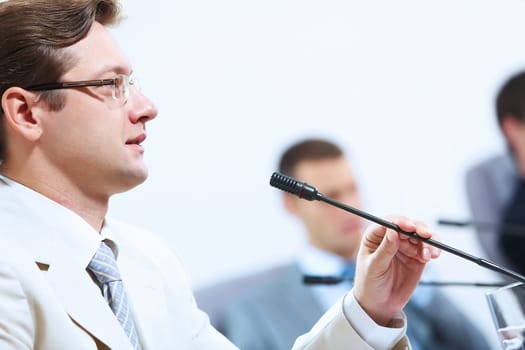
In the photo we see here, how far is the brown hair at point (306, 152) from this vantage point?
2.83 m

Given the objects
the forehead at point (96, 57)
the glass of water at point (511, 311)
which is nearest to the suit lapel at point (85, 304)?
the forehead at point (96, 57)

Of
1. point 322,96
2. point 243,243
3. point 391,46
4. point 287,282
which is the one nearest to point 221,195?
point 243,243

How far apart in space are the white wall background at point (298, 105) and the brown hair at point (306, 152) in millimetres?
34

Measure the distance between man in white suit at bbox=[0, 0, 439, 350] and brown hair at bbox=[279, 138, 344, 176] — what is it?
1141 millimetres

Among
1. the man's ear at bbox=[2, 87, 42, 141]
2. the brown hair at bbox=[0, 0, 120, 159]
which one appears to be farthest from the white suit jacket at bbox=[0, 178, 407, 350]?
the brown hair at bbox=[0, 0, 120, 159]

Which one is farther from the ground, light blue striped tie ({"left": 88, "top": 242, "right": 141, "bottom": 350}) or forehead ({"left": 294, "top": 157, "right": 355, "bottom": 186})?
light blue striped tie ({"left": 88, "top": 242, "right": 141, "bottom": 350})

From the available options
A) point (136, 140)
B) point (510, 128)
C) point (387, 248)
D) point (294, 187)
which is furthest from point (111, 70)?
point (510, 128)

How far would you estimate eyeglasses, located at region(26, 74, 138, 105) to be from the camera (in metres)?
1.62

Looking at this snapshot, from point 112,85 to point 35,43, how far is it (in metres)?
0.17

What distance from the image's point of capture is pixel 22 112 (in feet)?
5.31

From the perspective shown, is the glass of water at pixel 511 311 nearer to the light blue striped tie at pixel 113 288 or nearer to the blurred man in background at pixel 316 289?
the light blue striped tie at pixel 113 288

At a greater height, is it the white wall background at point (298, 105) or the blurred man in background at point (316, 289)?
the white wall background at point (298, 105)

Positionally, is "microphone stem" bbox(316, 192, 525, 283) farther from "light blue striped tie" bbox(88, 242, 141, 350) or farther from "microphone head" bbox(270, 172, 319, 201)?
"light blue striped tie" bbox(88, 242, 141, 350)

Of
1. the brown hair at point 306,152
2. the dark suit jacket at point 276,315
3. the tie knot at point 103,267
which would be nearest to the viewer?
the tie knot at point 103,267
